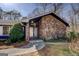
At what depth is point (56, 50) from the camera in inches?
76.0

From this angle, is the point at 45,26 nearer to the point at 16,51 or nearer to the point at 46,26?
the point at 46,26

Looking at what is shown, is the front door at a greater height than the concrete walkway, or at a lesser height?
greater

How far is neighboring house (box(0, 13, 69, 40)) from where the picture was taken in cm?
194

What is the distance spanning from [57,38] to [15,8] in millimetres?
505

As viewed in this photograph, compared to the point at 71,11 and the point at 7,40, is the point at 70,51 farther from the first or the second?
the point at 7,40

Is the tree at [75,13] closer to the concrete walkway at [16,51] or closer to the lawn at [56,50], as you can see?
the lawn at [56,50]

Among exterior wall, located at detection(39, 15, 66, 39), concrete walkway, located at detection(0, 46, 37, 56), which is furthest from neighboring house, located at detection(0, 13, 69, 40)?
concrete walkway, located at detection(0, 46, 37, 56)

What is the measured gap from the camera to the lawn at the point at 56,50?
1.93 meters

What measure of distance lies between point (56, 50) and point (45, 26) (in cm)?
26

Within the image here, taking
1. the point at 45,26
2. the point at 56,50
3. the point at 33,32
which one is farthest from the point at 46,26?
the point at 56,50

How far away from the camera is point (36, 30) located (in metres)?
1.95

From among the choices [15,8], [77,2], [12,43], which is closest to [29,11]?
[15,8]

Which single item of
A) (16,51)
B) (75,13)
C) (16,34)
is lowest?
(16,51)

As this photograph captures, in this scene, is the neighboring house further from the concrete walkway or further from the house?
the concrete walkway
